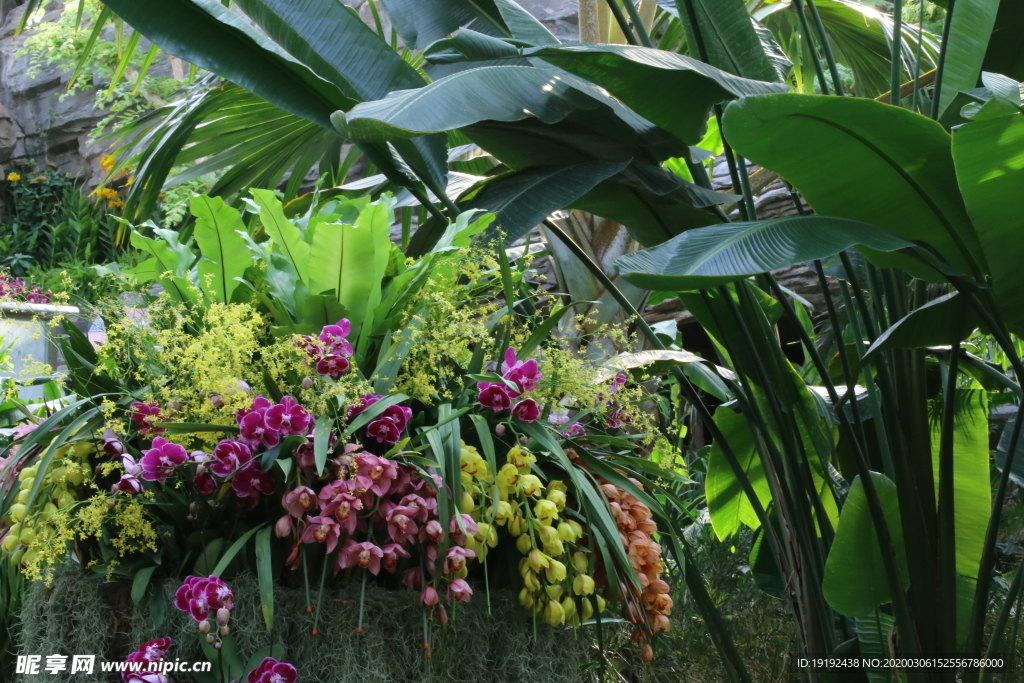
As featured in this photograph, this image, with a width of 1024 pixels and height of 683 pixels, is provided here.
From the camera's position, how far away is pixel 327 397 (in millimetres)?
959

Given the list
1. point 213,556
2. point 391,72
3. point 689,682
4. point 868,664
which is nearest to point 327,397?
point 213,556

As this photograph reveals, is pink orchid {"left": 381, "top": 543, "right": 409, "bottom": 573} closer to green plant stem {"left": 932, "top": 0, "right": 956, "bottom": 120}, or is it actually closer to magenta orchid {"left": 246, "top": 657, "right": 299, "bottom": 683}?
magenta orchid {"left": 246, "top": 657, "right": 299, "bottom": 683}

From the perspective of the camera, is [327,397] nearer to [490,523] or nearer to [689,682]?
[490,523]

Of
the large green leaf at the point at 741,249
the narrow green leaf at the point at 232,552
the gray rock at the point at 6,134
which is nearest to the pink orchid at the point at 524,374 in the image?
the large green leaf at the point at 741,249

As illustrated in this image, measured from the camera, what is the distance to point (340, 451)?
3.20ft

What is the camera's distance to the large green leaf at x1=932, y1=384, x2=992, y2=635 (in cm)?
169

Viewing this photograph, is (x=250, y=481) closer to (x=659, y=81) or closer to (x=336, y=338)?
(x=336, y=338)

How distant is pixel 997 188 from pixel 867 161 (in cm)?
18

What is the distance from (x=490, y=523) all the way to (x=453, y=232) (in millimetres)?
422

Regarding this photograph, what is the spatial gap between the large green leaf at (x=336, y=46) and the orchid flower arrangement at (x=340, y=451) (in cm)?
34

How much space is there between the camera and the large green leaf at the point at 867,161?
1064 mm

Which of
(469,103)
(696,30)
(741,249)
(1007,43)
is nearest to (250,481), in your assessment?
(469,103)

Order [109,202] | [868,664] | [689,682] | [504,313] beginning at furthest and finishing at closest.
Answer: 1. [109,202]
2. [689,682]
3. [868,664]
4. [504,313]

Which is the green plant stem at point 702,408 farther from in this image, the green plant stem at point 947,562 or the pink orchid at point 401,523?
the pink orchid at point 401,523
